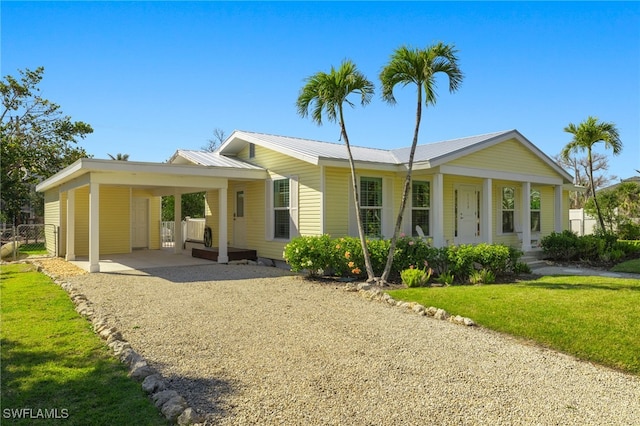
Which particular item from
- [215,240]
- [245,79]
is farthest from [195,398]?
[215,240]

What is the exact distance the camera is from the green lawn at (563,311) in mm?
5297

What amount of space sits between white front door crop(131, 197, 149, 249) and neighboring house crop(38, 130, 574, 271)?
3.47 ft

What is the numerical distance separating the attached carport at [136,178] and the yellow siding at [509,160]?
21.4 ft

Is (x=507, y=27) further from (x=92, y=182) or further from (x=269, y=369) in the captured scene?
(x=92, y=182)

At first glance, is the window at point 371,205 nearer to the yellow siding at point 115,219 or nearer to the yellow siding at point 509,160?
the yellow siding at point 509,160

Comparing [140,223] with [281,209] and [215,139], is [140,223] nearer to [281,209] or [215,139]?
[281,209]

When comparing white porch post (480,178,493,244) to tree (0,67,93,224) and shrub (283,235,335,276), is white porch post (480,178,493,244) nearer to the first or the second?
shrub (283,235,335,276)

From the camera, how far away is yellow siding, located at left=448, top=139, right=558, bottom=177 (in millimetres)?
13391

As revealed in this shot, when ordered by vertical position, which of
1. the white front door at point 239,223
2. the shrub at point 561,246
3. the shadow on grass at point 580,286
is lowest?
the shadow on grass at point 580,286

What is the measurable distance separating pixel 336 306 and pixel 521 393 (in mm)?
3877

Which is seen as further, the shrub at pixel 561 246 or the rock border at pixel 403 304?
the shrub at pixel 561 246

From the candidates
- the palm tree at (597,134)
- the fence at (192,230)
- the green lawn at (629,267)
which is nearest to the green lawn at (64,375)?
the fence at (192,230)

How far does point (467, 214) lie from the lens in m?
15.0

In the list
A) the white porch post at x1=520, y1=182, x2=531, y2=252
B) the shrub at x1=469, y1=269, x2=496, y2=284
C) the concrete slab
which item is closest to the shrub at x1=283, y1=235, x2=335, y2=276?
the shrub at x1=469, y1=269, x2=496, y2=284
